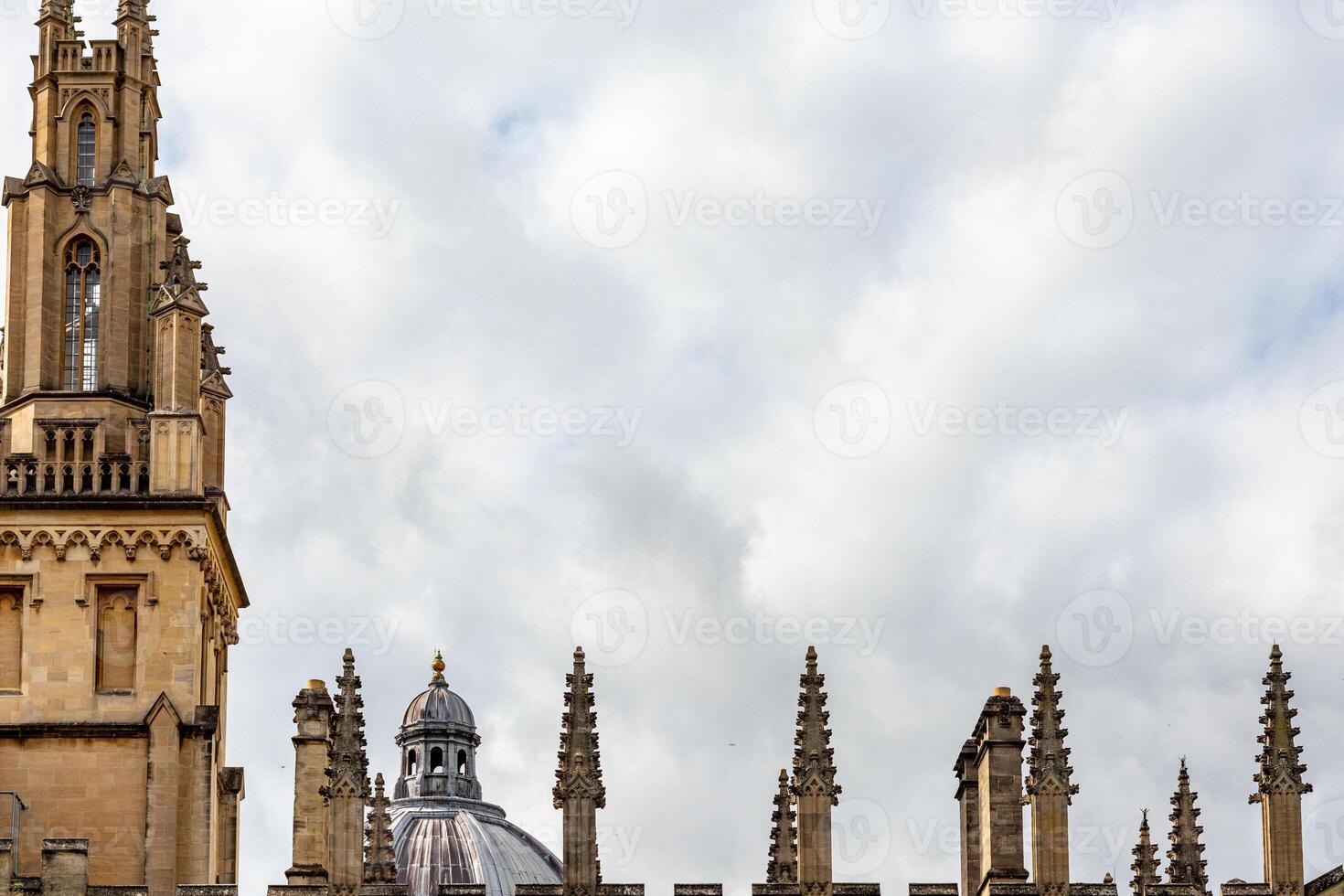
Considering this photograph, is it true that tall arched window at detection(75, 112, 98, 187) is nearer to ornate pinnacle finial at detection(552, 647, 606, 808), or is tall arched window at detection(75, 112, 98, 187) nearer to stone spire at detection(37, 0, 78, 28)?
stone spire at detection(37, 0, 78, 28)

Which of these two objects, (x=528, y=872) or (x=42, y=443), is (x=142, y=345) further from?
(x=528, y=872)

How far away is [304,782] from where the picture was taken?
7319 centimetres

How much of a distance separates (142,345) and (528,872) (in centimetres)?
5417

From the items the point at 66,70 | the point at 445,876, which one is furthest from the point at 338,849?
the point at 445,876

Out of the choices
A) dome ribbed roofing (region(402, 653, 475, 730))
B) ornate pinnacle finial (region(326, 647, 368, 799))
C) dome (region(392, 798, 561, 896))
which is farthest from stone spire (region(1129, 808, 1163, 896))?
dome ribbed roofing (region(402, 653, 475, 730))

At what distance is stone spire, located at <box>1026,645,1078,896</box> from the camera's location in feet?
227

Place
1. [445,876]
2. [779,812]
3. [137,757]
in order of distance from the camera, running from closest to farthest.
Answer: [137,757] < [779,812] < [445,876]

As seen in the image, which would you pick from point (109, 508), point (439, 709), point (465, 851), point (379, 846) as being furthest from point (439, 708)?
point (109, 508)

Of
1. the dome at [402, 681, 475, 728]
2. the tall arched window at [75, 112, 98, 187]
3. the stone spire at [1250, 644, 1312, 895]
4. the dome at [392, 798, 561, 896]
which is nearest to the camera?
the stone spire at [1250, 644, 1312, 895]

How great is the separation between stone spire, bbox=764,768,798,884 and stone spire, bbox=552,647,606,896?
14972 millimetres

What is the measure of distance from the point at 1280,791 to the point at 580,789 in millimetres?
15228

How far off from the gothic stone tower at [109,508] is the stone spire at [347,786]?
5303 millimetres

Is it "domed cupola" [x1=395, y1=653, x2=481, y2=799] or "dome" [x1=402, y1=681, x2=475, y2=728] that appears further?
"dome" [x1=402, y1=681, x2=475, y2=728]

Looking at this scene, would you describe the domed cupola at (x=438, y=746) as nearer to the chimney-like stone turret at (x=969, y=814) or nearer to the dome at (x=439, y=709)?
the dome at (x=439, y=709)
